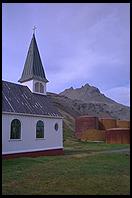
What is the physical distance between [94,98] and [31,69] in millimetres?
117950

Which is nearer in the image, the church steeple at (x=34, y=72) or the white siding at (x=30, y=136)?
the white siding at (x=30, y=136)

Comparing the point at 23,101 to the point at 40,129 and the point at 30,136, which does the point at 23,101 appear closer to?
the point at 40,129

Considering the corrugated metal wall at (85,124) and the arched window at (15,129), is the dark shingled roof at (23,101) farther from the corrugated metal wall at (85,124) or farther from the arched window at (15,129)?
the corrugated metal wall at (85,124)

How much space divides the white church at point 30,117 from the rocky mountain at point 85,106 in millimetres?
33983

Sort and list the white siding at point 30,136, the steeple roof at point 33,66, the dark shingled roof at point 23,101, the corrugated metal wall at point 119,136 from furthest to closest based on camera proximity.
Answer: the corrugated metal wall at point 119,136 < the steeple roof at point 33,66 < the dark shingled roof at point 23,101 < the white siding at point 30,136

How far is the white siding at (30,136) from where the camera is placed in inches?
697

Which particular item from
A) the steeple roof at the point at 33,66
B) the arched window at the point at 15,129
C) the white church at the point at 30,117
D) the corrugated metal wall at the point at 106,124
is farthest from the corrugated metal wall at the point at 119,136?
the arched window at the point at 15,129

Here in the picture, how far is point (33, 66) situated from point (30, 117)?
22.2ft

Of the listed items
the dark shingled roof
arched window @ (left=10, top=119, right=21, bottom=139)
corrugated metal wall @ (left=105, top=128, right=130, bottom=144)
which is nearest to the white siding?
arched window @ (left=10, top=119, right=21, bottom=139)

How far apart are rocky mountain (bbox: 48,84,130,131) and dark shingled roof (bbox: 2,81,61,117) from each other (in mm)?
35249

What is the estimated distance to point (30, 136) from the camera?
19.8 meters

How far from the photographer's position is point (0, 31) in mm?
6379

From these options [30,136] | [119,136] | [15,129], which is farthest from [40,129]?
[119,136]

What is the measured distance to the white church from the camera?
18.1m
